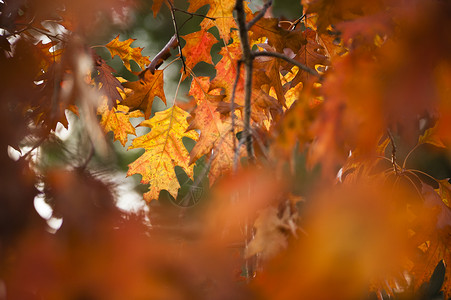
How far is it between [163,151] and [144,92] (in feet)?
0.83

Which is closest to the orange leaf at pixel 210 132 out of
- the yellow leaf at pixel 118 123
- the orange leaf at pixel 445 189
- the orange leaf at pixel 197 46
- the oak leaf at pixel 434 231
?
the orange leaf at pixel 197 46

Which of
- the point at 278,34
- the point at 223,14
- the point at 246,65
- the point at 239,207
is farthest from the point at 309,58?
the point at 239,207

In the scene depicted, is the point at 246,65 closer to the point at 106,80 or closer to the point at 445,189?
the point at 106,80

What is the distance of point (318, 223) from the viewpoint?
1.70 feet

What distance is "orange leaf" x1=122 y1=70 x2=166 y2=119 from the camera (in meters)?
1.13

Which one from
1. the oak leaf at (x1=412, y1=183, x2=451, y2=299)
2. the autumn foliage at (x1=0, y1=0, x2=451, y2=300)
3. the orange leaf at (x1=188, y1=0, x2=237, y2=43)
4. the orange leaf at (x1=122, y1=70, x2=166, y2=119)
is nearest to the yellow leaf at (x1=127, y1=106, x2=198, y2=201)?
the orange leaf at (x1=122, y1=70, x2=166, y2=119)

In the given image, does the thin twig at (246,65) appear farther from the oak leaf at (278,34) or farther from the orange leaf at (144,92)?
the orange leaf at (144,92)

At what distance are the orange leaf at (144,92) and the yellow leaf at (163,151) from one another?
11 centimetres

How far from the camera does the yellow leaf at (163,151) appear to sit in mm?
1289

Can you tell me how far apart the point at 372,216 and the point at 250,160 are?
0.75 feet

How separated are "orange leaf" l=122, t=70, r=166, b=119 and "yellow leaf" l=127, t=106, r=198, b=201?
0.11 metres

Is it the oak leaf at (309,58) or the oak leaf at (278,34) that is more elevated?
the oak leaf at (278,34)

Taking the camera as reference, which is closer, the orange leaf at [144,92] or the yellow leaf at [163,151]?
the orange leaf at [144,92]

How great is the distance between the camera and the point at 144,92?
116cm
